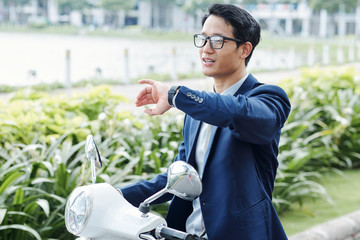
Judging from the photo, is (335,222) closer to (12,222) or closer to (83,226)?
(12,222)

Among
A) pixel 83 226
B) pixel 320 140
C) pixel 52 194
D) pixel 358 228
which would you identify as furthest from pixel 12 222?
pixel 320 140

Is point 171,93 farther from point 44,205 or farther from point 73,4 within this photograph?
point 73,4

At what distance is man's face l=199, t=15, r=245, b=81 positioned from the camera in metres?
1.96

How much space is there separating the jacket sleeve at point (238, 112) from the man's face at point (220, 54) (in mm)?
186

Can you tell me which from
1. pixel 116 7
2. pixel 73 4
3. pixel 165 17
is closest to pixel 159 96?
pixel 116 7

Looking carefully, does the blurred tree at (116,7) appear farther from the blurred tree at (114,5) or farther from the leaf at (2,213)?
the leaf at (2,213)

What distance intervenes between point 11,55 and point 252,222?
2622 cm

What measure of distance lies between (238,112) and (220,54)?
1.09 feet

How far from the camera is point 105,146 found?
4.63 metres

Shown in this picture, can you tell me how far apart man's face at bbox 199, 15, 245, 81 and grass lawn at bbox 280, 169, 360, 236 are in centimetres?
275

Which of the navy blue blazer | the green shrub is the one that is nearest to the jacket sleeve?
the navy blue blazer

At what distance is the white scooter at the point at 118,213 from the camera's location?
1.70 m

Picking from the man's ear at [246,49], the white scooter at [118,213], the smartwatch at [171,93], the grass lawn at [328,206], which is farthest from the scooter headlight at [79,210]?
the grass lawn at [328,206]

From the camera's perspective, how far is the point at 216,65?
2.00 meters
